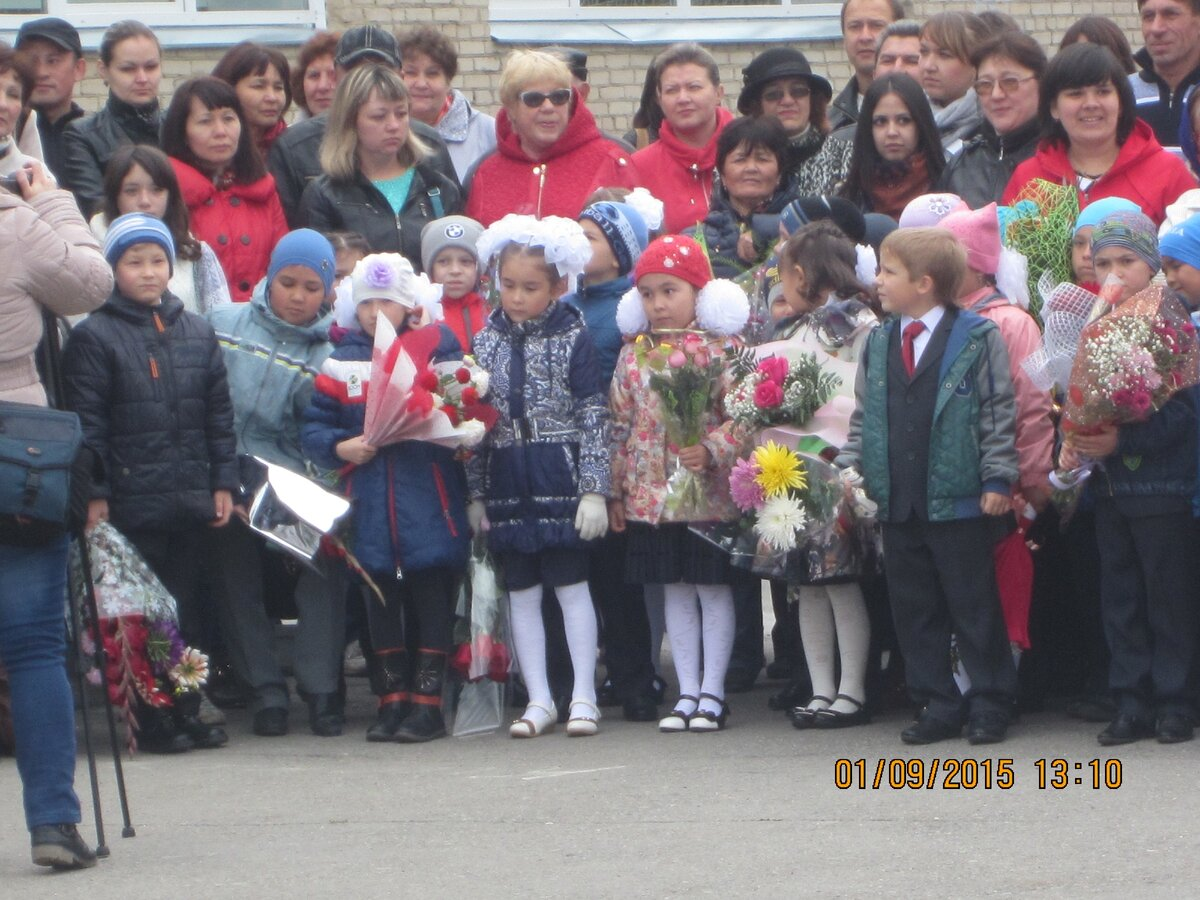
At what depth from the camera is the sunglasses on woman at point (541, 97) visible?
879 centimetres

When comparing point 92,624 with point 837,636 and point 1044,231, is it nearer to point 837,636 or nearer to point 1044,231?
point 837,636

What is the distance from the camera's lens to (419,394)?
7281mm

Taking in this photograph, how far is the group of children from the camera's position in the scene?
22.7 ft

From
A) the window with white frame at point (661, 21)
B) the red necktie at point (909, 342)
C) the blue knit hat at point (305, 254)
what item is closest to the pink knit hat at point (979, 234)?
the red necktie at point (909, 342)

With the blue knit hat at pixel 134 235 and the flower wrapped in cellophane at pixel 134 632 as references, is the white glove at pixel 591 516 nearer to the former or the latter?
the flower wrapped in cellophane at pixel 134 632

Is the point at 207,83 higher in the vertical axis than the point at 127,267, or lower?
higher

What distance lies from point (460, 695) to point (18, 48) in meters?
3.77

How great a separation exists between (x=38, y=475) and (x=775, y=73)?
463 centimetres

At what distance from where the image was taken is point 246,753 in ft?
24.2

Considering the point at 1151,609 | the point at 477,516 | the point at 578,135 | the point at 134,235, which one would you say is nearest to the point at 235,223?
the point at 134,235

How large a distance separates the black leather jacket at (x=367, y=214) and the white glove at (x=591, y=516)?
65.9 inches

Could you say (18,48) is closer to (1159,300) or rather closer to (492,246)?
(492,246)

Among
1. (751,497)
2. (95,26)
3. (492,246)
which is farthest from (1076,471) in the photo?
(95,26)

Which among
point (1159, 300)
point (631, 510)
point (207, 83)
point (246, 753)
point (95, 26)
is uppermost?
point (95, 26)
